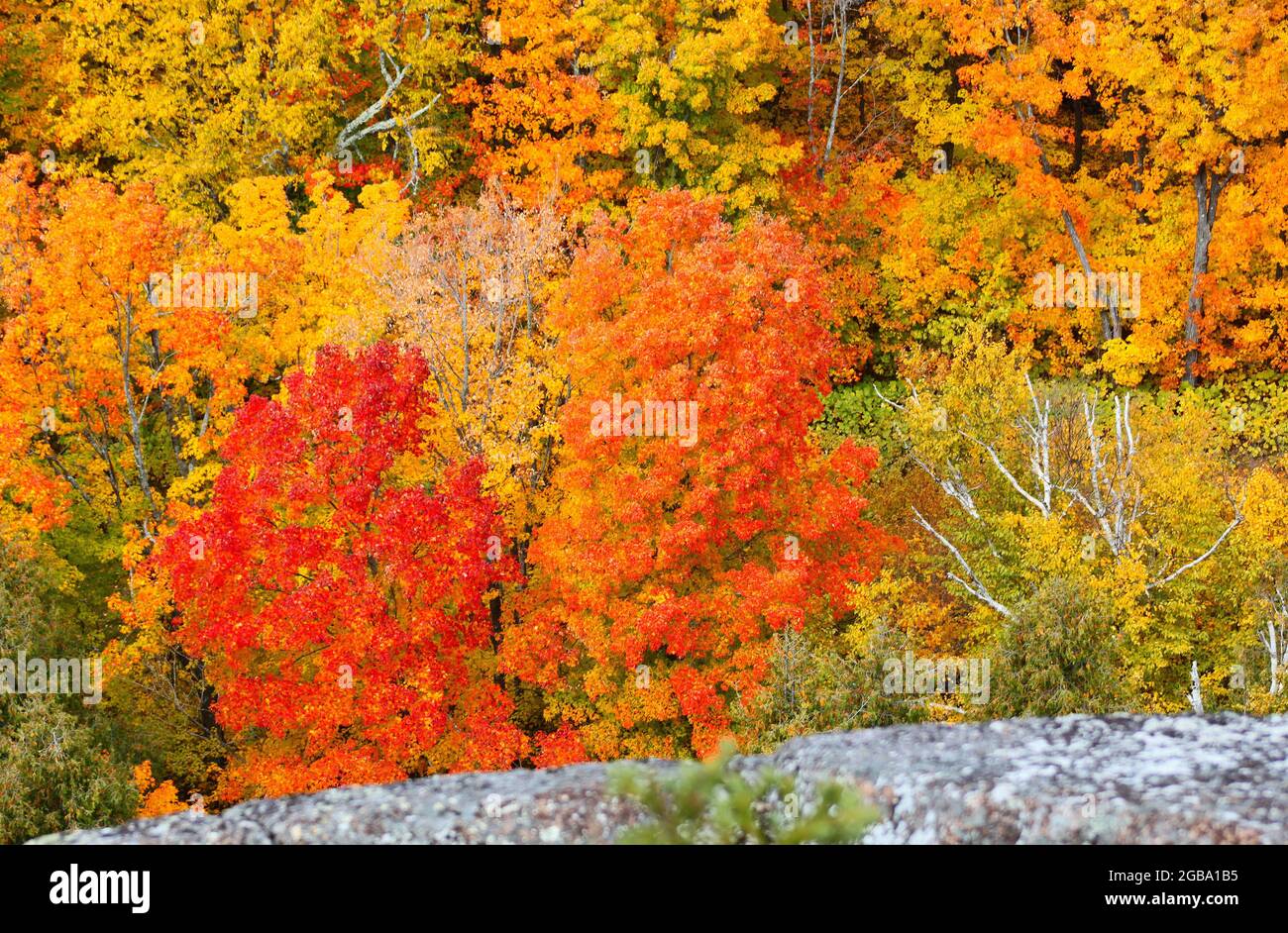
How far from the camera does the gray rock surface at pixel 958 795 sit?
377 inches

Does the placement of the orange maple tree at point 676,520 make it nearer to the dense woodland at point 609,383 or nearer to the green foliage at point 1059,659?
the dense woodland at point 609,383

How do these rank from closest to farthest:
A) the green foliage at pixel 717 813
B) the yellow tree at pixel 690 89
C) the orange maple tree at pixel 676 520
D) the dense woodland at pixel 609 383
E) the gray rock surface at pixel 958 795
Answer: the green foliage at pixel 717 813, the gray rock surface at pixel 958 795, the dense woodland at pixel 609 383, the orange maple tree at pixel 676 520, the yellow tree at pixel 690 89

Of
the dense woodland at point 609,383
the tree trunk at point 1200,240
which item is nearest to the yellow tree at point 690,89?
the dense woodland at point 609,383

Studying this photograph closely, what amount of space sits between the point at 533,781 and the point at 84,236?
19728 millimetres

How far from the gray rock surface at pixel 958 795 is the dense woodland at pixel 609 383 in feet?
20.1

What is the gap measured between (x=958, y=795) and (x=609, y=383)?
1519 centimetres

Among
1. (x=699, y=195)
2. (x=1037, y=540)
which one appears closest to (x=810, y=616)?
A: (x=1037, y=540)

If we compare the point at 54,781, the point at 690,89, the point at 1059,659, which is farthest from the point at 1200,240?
the point at 54,781

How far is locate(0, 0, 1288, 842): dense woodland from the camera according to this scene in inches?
866

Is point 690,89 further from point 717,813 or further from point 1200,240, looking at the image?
point 717,813

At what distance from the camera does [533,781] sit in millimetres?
11055

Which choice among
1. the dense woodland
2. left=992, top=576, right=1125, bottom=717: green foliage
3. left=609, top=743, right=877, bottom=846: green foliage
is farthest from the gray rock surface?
the dense woodland

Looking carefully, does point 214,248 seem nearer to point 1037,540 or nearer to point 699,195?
point 699,195

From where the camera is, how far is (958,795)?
33.0 ft
